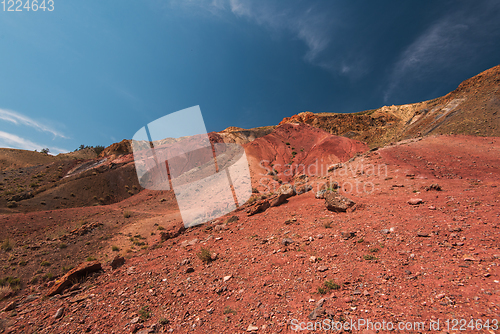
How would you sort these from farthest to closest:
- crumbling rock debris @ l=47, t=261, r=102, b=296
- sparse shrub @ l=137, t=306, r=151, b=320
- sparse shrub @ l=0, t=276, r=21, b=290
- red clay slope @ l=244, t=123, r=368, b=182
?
red clay slope @ l=244, t=123, r=368, b=182 < sparse shrub @ l=0, t=276, r=21, b=290 < crumbling rock debris @ l=47, t=261, r=102, b=296 < sparse shrub @ l=137, t=306, r=151, b=320

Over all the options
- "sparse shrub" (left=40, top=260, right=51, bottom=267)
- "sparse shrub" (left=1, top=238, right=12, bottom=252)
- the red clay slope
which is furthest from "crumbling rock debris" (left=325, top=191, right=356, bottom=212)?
"sparse shrub" (left=1, top=238, right=12, bottom=252)

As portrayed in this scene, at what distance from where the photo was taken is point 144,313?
5.18 m

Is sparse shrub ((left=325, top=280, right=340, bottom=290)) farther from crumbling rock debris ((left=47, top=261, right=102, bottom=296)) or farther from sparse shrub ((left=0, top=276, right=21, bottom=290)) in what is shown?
sparse shrub ((left=0, top=276, right=21, bottom=290))

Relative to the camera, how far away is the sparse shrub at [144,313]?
5.06 m

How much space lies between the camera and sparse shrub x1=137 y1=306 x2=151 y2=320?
5.06m

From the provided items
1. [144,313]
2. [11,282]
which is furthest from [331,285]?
[11,282]

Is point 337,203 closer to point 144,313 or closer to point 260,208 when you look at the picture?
point 260,208

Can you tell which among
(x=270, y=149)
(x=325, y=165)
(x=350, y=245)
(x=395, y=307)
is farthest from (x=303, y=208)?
(x=270, y=149)

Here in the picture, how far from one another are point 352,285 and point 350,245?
6.27 feet

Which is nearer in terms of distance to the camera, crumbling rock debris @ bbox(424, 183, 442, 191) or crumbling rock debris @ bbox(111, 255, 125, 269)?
crumbling rock debris @ bbox(111, 255, 125, 269)

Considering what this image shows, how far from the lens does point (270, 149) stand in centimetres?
3303

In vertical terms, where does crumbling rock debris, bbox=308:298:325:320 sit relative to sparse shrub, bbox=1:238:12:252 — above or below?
below

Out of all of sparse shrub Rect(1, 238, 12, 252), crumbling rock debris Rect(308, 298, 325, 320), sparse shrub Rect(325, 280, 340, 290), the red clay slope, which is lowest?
crumbling rock debris Rect(308, 298, 325, 320)

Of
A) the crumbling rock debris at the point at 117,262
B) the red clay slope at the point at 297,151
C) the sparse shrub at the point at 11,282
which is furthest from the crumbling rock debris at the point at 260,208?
the red clay slope at the point at 297,151
